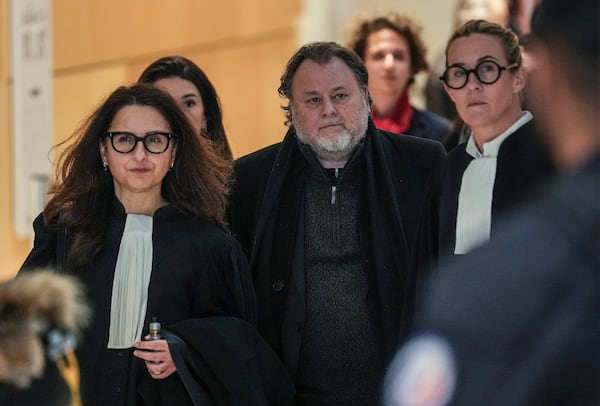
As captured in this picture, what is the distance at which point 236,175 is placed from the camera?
178 inches

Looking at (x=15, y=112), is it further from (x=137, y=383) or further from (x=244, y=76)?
(x=137, y=383)

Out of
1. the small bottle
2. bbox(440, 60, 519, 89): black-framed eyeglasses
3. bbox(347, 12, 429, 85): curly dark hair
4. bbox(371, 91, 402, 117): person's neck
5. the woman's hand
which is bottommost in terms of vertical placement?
the woman's hand

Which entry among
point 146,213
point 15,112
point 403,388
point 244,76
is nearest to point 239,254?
point 146,213

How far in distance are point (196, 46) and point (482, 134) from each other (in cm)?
506

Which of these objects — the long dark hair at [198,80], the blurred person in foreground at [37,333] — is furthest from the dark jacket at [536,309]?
the long dark hair at [198,80]

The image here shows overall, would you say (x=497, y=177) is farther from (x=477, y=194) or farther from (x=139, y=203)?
(x=139, y=203)

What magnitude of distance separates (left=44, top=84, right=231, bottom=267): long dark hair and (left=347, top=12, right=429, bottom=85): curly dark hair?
Result: 6.25ft

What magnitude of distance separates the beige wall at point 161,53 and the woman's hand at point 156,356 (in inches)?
177

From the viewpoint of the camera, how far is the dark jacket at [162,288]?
374 centimetres

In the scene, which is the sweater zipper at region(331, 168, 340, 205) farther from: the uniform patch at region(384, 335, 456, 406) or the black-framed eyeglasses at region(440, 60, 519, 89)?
the uniform patch at region(384, 335, 456, 406)

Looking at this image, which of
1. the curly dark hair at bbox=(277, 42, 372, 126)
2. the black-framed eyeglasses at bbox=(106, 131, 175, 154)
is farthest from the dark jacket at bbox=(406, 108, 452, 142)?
the black-framed eyeglasses at bbox=(106, 131, 175, 154)

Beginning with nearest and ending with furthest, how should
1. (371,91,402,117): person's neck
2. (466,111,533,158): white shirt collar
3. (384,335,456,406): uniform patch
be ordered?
(384,335,456,406): uniform patch
(466,111,533,158): white shirt collar
(371,91,402,117): person's neck

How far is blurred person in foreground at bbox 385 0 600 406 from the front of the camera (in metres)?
1.60

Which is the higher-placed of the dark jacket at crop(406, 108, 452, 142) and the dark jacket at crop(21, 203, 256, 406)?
the dark jacket at crop(406, 108, 452, 142)
